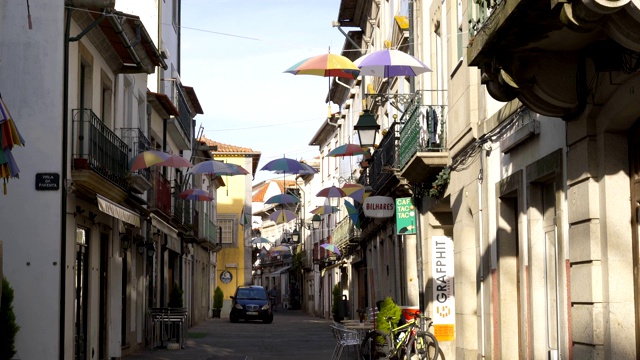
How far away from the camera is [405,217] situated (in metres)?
22.0

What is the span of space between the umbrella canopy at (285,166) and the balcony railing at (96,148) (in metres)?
7.24

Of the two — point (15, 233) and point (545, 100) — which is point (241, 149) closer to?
point (15, 233)

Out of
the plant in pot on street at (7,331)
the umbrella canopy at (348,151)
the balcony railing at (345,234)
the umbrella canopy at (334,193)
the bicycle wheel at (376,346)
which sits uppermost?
the umbrella canopy at (348,151)

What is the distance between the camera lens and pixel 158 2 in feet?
104

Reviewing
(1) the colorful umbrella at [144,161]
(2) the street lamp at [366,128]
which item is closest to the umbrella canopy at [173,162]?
(1) the colorful umbrella at [144,161]

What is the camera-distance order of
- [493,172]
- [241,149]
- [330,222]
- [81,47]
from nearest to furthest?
[493,172] → [81,47] → [330,222] → [241,149]

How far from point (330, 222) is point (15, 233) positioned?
42.8 m

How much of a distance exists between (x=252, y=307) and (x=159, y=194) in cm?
1967

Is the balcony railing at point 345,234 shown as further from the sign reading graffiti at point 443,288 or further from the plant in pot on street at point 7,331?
the plant in pot on street at point 7,331

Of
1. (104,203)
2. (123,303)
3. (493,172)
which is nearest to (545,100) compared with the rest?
(493,172)

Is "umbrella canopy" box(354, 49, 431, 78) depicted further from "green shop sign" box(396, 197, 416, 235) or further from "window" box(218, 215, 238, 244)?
"window" box(218, 215, 238, 244)

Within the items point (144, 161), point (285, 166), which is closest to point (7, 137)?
point (144, 161)

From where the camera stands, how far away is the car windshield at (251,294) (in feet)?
157

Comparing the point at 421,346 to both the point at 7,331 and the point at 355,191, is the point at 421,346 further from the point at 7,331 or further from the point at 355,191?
the point at 355,191
